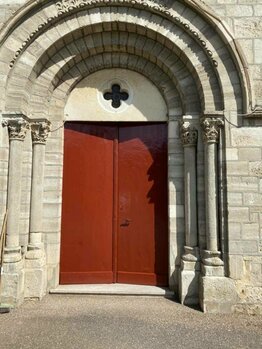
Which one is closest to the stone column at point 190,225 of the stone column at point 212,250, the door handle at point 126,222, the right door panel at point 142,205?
the stone column at point 212,250

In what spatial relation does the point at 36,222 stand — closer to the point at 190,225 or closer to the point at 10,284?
the point at 10,284

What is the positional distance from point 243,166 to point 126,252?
2134 millimetres

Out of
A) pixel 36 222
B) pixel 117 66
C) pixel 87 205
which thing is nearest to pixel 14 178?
pixel 36 222

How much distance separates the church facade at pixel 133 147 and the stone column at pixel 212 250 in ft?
0.04

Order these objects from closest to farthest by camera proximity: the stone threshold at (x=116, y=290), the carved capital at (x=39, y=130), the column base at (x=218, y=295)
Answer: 1. the column base at (x=218, y=295)
2. the stone threshold at (x=116, y=290)
3. the carved capital at (x=39, y=130)

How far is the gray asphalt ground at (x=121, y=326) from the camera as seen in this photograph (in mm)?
3064

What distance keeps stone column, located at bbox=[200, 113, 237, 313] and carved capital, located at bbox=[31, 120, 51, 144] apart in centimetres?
224

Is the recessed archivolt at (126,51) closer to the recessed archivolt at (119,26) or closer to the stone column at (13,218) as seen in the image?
the recessed archivolt at (119,26)

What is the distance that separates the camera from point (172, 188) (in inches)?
181

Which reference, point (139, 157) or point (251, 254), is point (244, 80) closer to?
point (139, 157)

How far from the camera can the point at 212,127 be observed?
4.16m

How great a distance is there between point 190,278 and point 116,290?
108 centimetres

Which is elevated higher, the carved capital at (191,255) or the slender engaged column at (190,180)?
the slender engaged column at (190,180)

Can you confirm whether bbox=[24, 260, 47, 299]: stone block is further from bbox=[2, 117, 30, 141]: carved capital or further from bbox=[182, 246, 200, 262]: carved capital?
bbox=[182, 246, 200, 262]: carved capital
